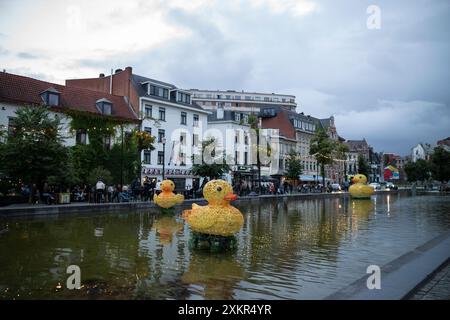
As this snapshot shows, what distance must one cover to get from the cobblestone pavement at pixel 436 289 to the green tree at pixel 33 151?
22.8m

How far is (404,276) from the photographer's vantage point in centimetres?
724

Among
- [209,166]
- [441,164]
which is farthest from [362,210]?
[441,164]

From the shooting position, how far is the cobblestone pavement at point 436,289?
6.50 m

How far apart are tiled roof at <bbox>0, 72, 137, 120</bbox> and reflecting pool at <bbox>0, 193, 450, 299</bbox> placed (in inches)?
920

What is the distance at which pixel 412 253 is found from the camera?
31.2ft

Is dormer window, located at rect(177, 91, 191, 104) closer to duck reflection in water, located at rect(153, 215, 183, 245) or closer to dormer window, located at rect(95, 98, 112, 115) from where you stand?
dormer window, located at rect(95, 98, 112, 115)

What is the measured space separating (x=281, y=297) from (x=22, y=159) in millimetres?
22465

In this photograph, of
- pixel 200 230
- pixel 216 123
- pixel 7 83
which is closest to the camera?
pixel 200 230

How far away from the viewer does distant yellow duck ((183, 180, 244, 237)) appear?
33.0 feet

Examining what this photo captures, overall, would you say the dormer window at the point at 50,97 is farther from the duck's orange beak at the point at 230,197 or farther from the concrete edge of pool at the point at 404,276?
the concrete edge of pool at the point at 404,276

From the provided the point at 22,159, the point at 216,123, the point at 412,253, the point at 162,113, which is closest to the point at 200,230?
the point at 412,253

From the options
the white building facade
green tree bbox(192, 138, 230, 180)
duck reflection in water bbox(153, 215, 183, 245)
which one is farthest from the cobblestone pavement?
the white building facade

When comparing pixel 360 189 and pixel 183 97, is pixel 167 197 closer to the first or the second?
pixel 360 189
